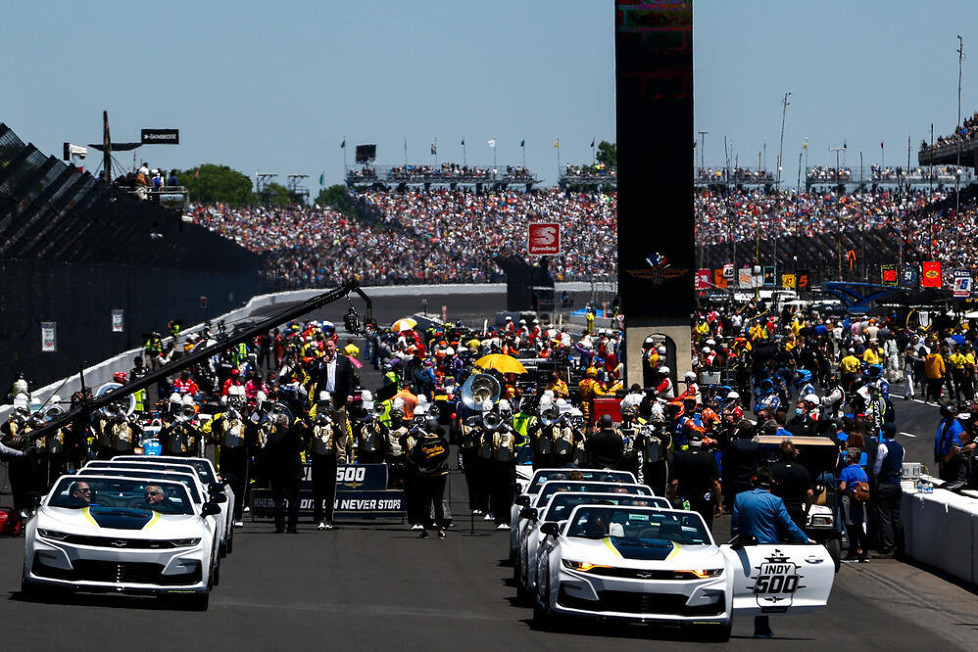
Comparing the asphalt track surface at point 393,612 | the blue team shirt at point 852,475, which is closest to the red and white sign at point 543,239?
the asphalt track surface at point 393,612

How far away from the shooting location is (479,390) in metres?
31.0

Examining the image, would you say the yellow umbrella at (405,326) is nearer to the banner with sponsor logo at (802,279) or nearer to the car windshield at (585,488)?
the banner with sponsor logo at (802,279)

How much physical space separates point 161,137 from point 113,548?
205 ft

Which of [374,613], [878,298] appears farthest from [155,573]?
[878,298]

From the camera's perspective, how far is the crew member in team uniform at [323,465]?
21219mm

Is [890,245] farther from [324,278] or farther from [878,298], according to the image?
[324,278]

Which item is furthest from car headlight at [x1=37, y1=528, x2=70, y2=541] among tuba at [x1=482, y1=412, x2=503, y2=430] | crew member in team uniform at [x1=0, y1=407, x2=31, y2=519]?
tuba at [x1=482, y1=412, x2=503, y2=430]

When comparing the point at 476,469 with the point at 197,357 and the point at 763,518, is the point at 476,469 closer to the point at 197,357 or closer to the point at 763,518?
the point at 197,357

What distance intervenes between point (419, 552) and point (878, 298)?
3806 centimetres

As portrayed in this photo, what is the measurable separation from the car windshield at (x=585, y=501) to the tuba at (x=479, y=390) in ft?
49.4

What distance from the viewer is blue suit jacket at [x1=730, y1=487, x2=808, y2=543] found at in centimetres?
1320

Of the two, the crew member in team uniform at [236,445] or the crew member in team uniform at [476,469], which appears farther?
the crew member in team uniform at [476,469]

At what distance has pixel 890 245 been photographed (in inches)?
2761

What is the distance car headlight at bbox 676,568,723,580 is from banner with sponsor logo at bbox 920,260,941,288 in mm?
45767
